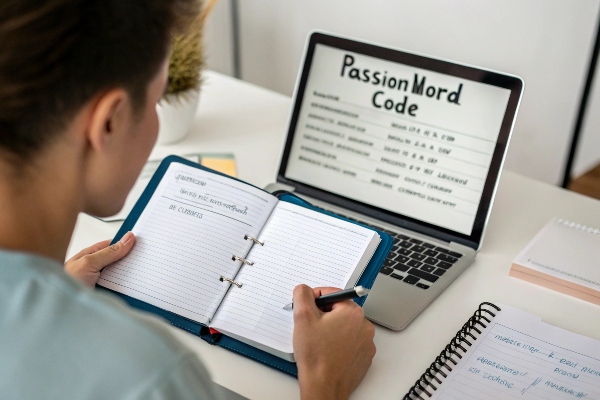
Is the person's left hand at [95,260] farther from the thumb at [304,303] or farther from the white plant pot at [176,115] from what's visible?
the white plant pot at [176,115]

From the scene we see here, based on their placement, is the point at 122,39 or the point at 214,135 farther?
the point at 214,135

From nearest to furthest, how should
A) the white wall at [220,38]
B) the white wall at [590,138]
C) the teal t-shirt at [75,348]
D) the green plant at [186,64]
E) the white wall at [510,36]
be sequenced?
the teal t-shirt at [75,348] < the green plant at [186,64] < the white wall at [510,36] < the white wall at [590,138] < the white wall at [220,38]

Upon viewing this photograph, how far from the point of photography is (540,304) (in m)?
0.98

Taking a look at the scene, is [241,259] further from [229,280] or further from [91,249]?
[91,249]

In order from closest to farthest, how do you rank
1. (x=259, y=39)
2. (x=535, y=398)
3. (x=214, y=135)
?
(x=535, y=398) < (x=214, y=135) < (x=259, y=39)

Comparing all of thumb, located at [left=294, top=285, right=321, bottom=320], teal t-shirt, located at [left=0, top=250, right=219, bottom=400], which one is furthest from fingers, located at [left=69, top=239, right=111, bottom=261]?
teal t-shirt, located at [left=0, top=250, right=219, bottom=400]

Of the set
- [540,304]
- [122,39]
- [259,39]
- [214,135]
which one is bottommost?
[540,304]

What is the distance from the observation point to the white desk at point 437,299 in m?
0.85

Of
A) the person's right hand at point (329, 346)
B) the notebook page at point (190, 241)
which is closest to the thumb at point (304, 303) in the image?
the person's right hand at point (329, 346)

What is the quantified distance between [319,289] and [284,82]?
5.58 ft

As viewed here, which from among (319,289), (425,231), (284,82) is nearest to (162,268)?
(319,289)

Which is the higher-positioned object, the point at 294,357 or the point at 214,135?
the point at 214,135

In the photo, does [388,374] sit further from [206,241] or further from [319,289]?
[206,241]

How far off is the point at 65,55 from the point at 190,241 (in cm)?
45
